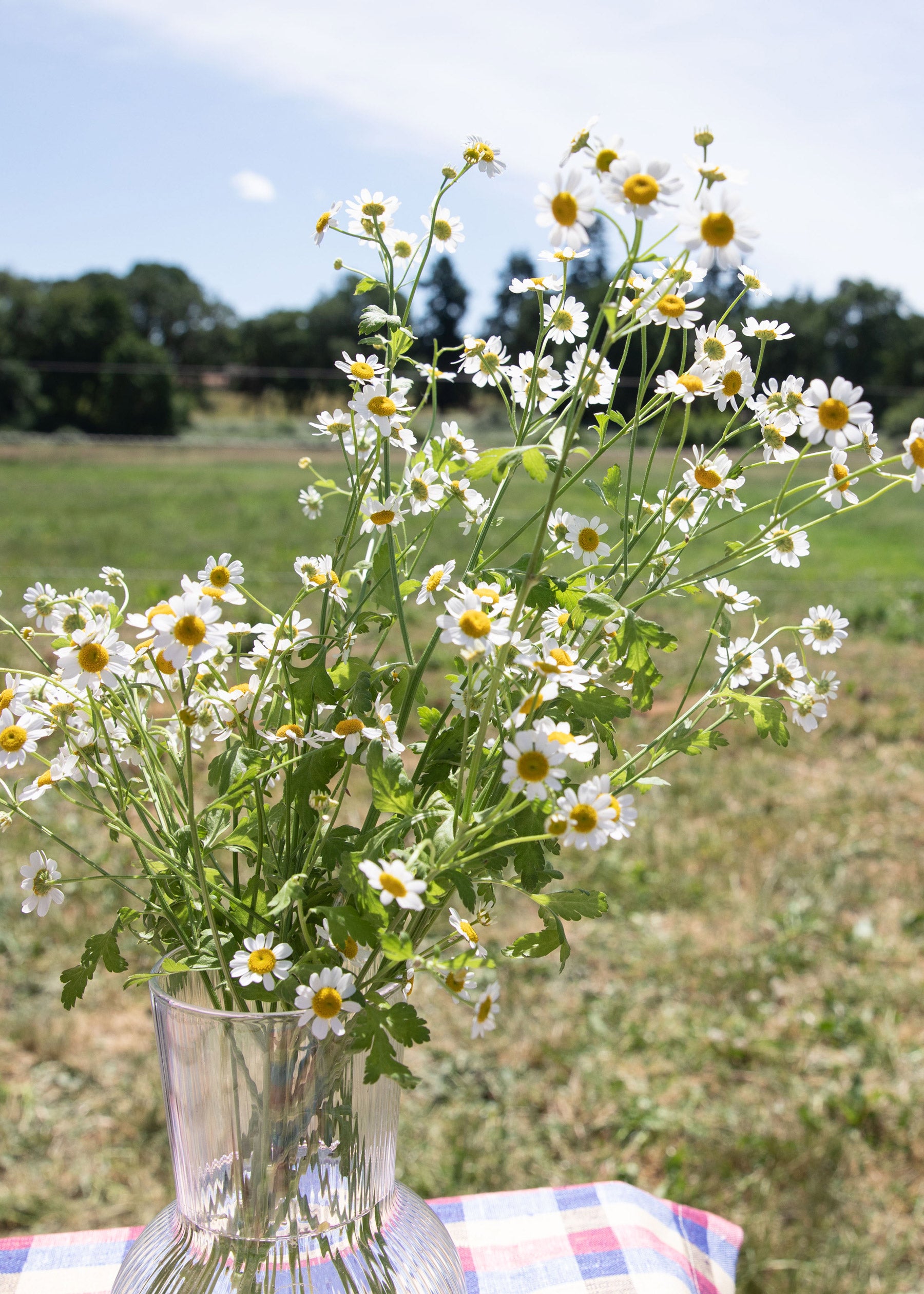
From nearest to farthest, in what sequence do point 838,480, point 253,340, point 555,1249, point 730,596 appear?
point 838,480 → point 730,596 → point 555,1249 → point 253,340

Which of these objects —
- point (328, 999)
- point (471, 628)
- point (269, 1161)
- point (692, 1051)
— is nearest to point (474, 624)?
point (471, 628)

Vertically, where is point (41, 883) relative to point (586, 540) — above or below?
below

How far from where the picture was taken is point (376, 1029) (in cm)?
51

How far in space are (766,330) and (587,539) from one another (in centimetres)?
15

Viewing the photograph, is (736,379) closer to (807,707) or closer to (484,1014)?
(807,707)

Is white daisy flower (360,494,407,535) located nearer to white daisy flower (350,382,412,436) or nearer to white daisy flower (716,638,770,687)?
white daisy flower (350,382,412,436)

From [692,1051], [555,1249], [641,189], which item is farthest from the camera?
[692,1051]

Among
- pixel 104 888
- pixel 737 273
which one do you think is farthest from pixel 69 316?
pixel 737 273

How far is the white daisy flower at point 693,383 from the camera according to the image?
0.52m

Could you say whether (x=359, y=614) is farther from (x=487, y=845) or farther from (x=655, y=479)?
(x=655, y=479)

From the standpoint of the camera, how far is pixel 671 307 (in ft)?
1.65

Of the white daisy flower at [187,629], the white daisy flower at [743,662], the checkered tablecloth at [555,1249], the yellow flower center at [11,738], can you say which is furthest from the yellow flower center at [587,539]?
the checkered tablecloth at [555,1249]

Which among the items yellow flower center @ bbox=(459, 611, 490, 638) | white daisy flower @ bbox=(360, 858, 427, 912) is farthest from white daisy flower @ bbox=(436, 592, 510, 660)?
white daisy flower @ bbox=(360, 858, 427, 912)

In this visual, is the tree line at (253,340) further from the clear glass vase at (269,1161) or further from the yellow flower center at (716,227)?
the clear glass vase at (269,1161)
